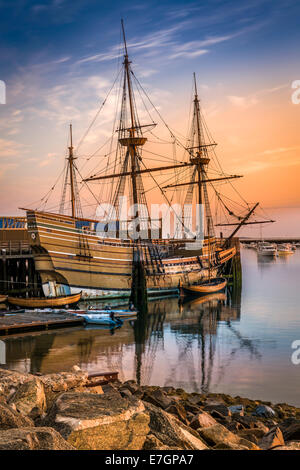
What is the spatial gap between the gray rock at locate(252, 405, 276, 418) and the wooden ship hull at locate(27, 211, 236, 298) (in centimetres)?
2843

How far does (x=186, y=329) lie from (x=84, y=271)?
48.1 ft

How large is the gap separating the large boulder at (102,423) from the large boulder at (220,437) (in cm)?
149

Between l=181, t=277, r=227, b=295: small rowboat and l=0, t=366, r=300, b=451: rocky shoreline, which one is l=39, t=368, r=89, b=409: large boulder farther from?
l=181, t=277, r=227, b=295: small rowboat

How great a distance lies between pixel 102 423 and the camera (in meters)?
6.12

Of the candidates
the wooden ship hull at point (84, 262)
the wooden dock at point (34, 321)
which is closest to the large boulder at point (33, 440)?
the wooden dock at point (34, 321)

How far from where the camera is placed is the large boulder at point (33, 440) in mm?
5152

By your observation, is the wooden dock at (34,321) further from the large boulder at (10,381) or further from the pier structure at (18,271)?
the large boulder at (10,381)

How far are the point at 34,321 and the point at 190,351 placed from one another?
955 cm

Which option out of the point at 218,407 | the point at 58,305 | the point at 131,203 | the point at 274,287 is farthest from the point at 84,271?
the point at 218,407

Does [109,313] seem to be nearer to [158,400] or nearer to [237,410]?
[237,410]

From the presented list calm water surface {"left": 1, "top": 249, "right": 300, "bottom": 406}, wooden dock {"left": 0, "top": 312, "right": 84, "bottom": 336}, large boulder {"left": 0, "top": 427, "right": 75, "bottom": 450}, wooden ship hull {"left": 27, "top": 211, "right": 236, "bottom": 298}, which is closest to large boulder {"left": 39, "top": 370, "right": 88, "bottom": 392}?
large boulder {"left": 0, "top": 427, "right": 75, "bottom": 450}

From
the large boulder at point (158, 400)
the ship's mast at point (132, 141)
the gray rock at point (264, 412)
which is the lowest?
the gray rock at point (264, 412)

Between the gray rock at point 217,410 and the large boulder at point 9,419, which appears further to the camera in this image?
the gray rock at point 217,410

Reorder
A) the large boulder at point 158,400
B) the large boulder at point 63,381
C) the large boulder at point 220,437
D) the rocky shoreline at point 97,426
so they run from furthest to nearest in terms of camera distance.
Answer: the large boulder at point 158,400 → the large boulder at point 63,381 → the large boulder at point 220,437 → the rocky shoreline at point 97,426
